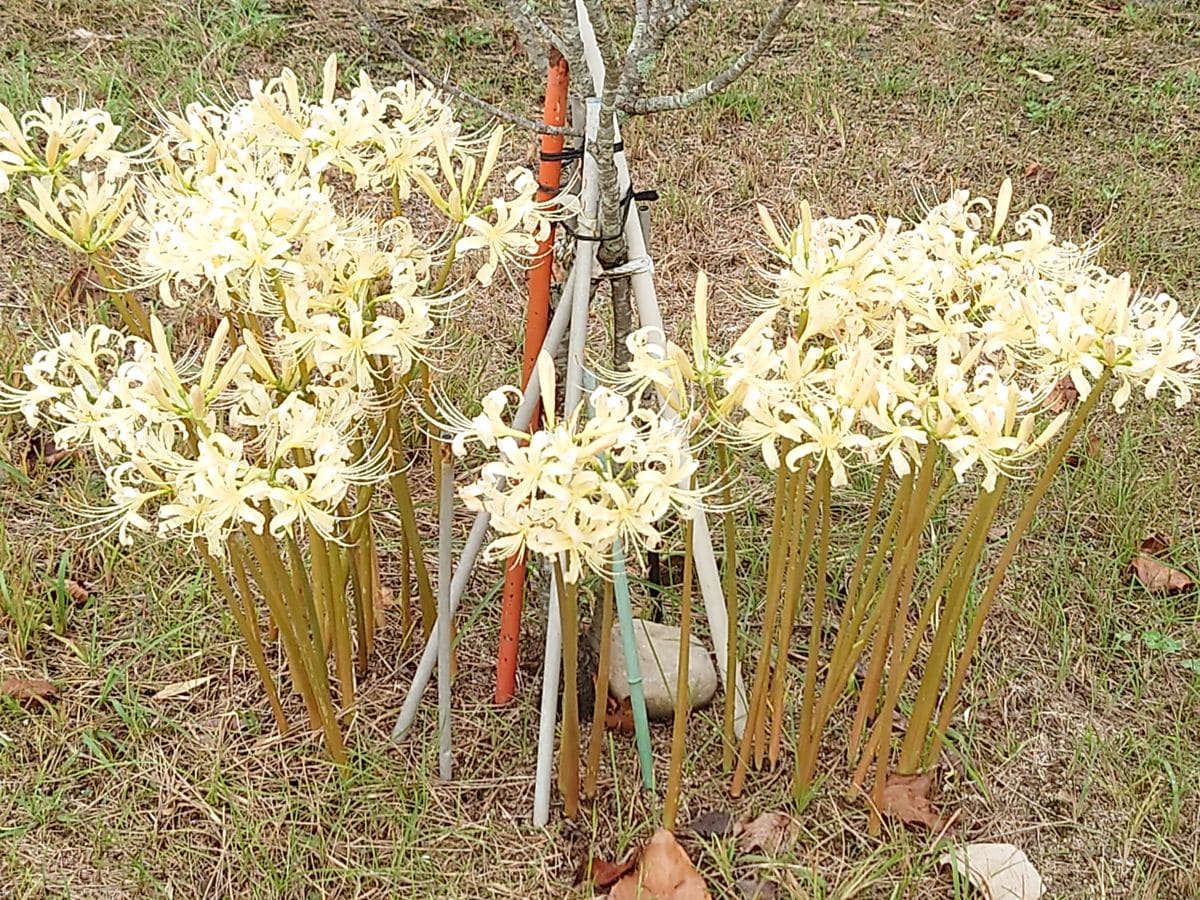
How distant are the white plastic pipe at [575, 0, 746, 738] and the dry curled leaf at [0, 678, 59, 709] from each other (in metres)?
1.19

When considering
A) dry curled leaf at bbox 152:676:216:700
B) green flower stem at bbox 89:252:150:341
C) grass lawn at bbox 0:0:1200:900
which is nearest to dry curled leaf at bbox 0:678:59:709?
grass lawn at bbox 0:0:1200:900

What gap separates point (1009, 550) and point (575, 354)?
706 mm

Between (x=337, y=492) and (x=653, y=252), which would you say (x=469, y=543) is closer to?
(x=337, y=492)

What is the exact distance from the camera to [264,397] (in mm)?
1663

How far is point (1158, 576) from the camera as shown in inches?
104

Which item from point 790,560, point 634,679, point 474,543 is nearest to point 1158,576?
point 790,560

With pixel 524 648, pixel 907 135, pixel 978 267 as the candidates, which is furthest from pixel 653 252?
pixel 978 267

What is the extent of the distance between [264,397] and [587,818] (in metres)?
0.91

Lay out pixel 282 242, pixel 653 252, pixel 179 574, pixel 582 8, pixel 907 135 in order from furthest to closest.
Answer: pixel 907 135
pixel 653 252
pixel 179 574
pixel 582 8
pixel 282 242

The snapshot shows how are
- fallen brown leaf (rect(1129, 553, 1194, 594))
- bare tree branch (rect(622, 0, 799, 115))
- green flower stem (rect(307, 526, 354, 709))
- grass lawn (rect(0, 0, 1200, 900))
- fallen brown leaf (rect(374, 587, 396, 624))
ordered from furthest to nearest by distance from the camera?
fallen brown leaf (rect(1129, 553, 1194, 594)) < fallen brown leaf (rect(374, 587, 396, 624)) < grass lawn (rect(0, 0, 1200, 900)) < green flower stem (rect(307, 526, 354, 709)) < bare tree branch (rect(622, 0, 799, 115))

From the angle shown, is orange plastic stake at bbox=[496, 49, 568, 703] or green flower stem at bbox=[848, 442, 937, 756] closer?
green flower stem at bbox=[848, 442, 937, 756]

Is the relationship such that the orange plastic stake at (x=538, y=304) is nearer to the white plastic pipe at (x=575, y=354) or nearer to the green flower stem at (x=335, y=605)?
the white plastic pipe at (x=575, y=354)

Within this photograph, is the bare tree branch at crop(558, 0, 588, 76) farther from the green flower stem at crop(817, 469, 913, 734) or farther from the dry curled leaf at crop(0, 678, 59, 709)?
the dry curled leaf at crop(0, 678, 59, 709)

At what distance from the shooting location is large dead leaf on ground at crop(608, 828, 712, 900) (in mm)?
1956
